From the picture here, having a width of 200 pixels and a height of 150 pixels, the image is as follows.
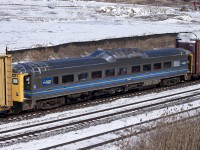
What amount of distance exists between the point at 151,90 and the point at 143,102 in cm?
346

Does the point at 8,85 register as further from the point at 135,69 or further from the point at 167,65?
the point at 167,65

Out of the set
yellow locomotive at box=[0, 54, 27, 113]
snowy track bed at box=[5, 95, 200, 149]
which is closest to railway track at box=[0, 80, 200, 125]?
yellow locomotive at box=[0, 54, 27, 113]

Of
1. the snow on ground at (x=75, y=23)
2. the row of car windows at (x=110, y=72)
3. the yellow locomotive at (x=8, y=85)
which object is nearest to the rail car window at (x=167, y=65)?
the row of car windows at (x=110, y=72)

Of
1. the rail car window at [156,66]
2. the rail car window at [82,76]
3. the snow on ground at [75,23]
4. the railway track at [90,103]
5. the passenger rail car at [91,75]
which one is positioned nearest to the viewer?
the railway track at [90,103]

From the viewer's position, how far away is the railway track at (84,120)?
1864 cm

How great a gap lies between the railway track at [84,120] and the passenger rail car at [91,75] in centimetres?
192

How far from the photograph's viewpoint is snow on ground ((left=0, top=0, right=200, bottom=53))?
46.5m

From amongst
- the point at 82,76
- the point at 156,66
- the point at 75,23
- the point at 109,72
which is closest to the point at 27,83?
the point at 82,76

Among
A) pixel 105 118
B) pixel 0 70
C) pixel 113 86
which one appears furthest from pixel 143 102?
pixel 0 70

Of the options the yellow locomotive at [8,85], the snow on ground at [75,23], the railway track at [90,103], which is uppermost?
the snow on ground at [75,23]

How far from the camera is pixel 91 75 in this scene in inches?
966

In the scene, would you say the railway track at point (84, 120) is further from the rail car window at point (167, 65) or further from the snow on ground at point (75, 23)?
the snow on ground at point (75, 23)

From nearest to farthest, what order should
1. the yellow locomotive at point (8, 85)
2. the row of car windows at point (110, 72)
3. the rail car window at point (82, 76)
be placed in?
the yellow locomotive at point (8, 85) < the row of car windows at point (110, 72) < the rail car window at point (82, 76)

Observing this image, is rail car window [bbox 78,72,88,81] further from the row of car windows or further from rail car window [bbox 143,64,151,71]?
rail car window [bbox 143,64,151,71]
